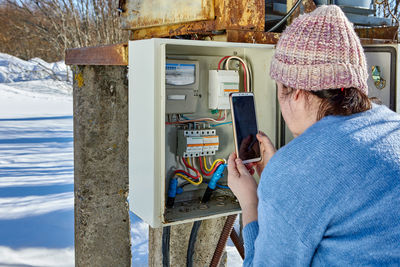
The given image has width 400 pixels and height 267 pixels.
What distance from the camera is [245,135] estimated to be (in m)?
1.83

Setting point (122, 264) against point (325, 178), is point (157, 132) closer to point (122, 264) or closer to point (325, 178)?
point (325, 178)

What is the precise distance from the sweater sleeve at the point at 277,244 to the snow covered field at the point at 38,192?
2.49 meters

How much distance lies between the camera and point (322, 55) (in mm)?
1138

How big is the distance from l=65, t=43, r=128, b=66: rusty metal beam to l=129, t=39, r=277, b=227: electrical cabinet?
21 cm

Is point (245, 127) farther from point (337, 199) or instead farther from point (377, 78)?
point (337, 199)

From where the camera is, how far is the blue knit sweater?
96 centimetres

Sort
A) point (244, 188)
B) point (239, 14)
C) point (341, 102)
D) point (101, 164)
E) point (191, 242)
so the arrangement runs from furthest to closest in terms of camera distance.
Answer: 1. point (101, 164)
2. point (191, 242)
3. point (239, 14)
4. point (244, 188)
5. point (341, 102)

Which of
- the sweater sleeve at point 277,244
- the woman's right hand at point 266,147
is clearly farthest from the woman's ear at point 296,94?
the woman's right hand at point 266,147

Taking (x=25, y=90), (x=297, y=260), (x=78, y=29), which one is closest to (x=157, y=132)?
(x=297, y=260)

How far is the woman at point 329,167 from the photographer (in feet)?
3.16

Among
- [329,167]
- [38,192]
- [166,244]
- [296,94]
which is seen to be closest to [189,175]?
[166,244]

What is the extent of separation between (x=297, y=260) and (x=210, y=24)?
1.16 metres

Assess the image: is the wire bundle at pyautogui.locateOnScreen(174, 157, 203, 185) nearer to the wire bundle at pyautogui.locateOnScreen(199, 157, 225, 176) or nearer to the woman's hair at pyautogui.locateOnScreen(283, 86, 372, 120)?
the wire bundle at pyautogui.locateOnScreen(199, 157, 225, 176)

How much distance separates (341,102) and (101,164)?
162 cm
